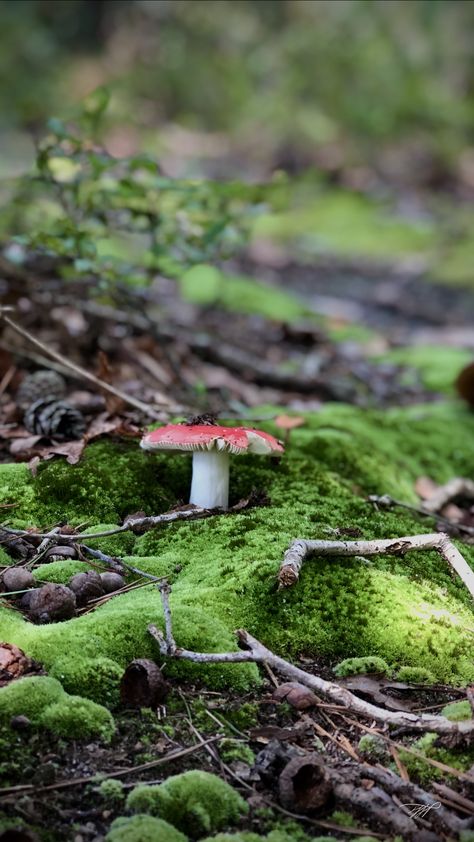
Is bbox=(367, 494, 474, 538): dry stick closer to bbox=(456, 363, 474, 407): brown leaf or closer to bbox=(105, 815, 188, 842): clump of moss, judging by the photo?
bbox=(105, 815, 188, 842): clump of moss

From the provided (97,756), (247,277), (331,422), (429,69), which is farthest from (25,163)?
(97,756)

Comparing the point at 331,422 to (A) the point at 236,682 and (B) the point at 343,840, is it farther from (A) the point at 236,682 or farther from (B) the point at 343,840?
(B) the point at 343,840

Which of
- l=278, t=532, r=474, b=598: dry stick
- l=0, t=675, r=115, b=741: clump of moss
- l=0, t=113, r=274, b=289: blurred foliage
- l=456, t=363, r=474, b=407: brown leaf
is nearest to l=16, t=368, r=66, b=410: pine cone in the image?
l=0, t=113, r=274, b=289: blurred foliage

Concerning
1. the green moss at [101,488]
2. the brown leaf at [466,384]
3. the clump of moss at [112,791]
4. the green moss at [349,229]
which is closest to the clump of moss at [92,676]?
the clump of moss at [112,791]

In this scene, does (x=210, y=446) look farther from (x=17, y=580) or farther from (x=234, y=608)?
(x=17, y=580)

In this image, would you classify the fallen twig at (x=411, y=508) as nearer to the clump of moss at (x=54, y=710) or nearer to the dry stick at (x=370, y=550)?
the dry stick at (x=370, y=550)
